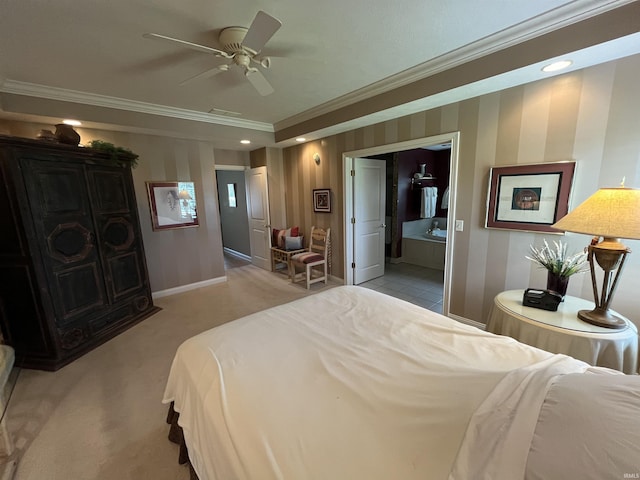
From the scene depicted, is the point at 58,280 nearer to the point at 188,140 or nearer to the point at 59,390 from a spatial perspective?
the point at 59,390

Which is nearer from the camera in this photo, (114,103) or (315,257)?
(114,103)

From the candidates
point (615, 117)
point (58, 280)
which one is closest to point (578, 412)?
point (615, 117)

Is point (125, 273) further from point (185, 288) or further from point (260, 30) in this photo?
point (260, 30)

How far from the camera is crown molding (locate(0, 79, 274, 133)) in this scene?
2545 mm

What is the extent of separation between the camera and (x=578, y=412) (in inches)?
25.5

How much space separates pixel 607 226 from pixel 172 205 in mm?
4648

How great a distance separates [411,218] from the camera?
591 cm

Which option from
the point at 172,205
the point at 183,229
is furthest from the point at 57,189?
the point at 183,229

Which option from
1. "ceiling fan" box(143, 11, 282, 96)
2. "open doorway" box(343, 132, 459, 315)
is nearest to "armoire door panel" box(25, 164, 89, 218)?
"ceiling fan" box(143, 11, 282, 96)

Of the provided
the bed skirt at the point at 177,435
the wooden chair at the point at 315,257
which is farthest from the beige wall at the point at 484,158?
the bed skirt at the point at 177,435

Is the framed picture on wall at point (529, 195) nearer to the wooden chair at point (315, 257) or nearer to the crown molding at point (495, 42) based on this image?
the crown molding at point (495, 42)

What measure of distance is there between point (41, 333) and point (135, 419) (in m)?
1.34

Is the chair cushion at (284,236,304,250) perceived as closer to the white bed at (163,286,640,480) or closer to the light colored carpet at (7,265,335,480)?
the light colored carpet at (7,265,335,480)

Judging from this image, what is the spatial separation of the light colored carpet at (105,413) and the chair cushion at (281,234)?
2.02 meters
